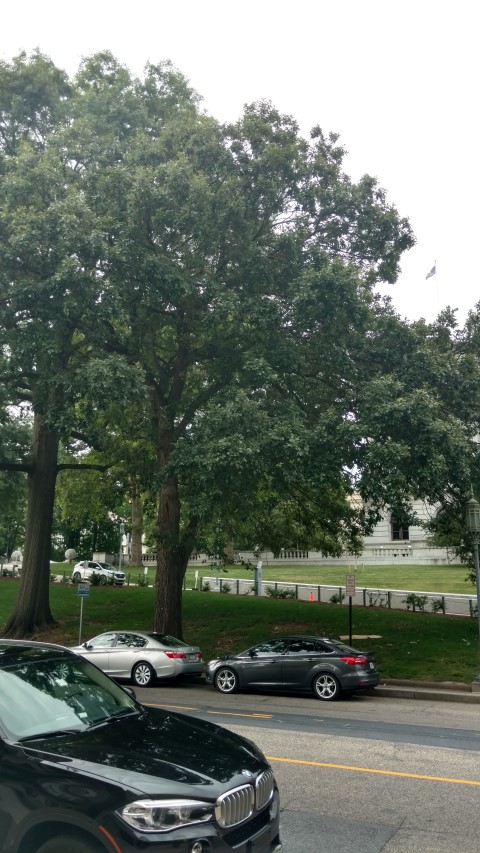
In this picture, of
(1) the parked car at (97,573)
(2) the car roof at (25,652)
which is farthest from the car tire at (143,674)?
(1) the parked car at (97,573)

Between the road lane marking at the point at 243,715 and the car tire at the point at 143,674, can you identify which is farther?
the car tire at the point at 143,674

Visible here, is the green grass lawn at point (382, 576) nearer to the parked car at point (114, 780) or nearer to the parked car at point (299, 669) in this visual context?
the parked car at point (299, 669)

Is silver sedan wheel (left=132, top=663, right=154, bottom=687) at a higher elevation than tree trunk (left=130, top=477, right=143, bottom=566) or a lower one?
lower

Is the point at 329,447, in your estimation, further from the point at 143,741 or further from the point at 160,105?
the point at 160,105

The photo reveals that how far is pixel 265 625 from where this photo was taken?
23656 millimetres

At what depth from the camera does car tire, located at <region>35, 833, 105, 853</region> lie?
12.1 feet

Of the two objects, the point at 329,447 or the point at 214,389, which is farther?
the point at 214,389

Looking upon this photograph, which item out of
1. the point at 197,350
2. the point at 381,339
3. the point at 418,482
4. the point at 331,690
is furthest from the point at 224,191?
the point at 331,690

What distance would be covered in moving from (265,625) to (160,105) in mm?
17129

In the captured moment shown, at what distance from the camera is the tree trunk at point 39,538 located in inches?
982

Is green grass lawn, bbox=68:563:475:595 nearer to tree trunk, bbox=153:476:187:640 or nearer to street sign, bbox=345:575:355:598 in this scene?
tree trunk, bbox=153:476:187:640

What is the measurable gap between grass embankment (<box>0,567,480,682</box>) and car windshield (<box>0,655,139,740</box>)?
42.6ft

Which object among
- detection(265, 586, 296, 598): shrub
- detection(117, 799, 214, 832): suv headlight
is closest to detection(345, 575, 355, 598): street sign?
detection(265, 586, 296, 598): shrub

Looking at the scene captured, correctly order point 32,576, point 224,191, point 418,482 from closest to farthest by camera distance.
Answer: point 418,482 → point 224,191 → point 32,576
